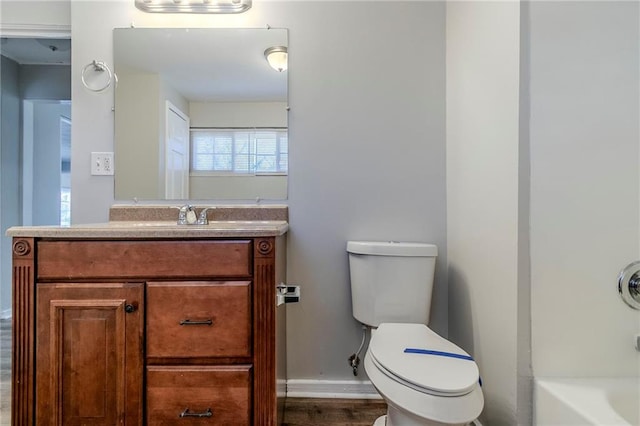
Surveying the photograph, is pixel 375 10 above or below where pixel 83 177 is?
above

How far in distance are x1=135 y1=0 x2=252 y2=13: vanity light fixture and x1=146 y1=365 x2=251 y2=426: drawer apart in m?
1.54

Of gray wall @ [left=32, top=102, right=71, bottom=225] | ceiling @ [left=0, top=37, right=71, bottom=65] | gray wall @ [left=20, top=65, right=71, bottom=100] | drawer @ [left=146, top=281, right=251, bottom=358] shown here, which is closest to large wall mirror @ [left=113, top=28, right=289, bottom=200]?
drawer @ [left=146, top=281, right=251, bottom=358]

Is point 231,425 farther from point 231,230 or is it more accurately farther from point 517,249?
point 517,249

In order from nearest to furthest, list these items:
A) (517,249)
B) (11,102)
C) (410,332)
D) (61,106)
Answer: (517,249)
(410,332)
(11,102)
(61,106)

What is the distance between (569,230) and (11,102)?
154 inches

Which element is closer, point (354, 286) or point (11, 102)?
point (354, 286)

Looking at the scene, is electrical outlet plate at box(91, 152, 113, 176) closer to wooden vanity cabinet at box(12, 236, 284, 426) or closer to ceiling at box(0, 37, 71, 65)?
wooden vanity cabinet at box(12, 236, 284, 426)

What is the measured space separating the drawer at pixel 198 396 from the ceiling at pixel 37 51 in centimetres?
239

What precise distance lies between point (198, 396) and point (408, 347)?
693 millimetres

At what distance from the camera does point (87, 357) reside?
3.36 feet

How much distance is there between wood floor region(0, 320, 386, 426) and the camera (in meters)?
1.36

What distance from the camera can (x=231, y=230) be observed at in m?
1.05

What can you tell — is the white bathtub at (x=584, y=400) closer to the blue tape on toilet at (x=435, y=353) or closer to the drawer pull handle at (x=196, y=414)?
the blue tape on toilet at (x=435, y=353)

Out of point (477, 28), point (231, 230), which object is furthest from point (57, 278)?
point (477, 28)
